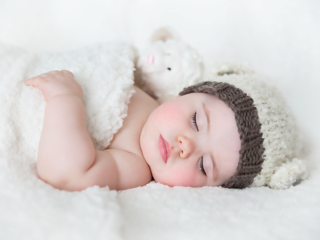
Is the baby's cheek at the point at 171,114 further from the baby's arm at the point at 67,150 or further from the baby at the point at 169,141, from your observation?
the baby's arm at the point at 67,150

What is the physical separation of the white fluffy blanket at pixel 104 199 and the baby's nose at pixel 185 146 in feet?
0.45

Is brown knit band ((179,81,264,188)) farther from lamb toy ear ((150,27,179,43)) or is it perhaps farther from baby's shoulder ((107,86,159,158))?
lamb toy ear ((150,27,179,43))

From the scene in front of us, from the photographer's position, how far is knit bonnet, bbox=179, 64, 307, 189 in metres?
1.05

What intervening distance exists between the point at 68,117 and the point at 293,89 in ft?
4.55

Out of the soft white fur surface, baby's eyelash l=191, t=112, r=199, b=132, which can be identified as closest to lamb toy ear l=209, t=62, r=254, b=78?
the soft white fur surface

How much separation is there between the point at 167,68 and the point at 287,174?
0.88 meters

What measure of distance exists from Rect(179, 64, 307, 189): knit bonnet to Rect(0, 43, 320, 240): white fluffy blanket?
0.05 m

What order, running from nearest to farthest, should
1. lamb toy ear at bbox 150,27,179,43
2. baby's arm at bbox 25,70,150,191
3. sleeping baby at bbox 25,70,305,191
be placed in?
1. baby's arm at bbox 25,70,150,191
2. sleeping baby at bbox 25,70,305,191
3. lamb toy ear at bbox 150,27,179,43

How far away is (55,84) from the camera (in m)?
1.01

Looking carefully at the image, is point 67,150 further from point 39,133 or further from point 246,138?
point 246,138

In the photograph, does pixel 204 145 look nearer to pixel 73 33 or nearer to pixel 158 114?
pixel 158 114

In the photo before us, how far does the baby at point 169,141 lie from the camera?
913 millimetres

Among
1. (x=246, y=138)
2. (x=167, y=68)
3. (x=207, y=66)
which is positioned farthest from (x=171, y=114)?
(x=207, y=66)

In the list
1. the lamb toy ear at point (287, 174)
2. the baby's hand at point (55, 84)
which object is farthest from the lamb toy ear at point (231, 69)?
the baby's hand at point (55, 84)
